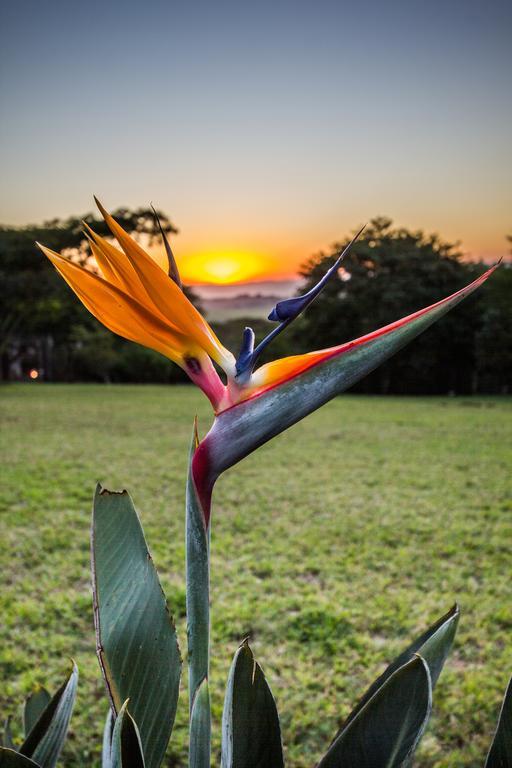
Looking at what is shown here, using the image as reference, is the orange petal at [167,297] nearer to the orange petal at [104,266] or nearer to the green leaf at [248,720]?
the orange petal at [104,266]

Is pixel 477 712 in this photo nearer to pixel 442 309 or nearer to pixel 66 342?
pixel 442 309

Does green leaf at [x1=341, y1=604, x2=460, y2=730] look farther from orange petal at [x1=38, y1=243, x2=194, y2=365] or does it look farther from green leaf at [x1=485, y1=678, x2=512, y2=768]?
orange petal at [x1=38, y1=243, x2=194, y2=365]

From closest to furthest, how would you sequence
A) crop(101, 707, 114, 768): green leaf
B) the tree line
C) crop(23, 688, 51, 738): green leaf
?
crop(101, 707, 114, 768): green leaf → crop(23, 688, 51, 738): green leaf → the tree line

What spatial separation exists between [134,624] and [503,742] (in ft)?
1.15

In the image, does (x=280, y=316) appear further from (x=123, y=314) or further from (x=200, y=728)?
(x=200, y=728)

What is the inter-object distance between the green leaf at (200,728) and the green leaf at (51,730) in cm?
18

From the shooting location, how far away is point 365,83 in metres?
4.68

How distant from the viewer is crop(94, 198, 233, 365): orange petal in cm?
47

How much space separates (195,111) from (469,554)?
12.2 feet

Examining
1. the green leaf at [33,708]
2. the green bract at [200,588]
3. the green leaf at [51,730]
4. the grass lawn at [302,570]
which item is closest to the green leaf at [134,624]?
the green bract at [200,588]

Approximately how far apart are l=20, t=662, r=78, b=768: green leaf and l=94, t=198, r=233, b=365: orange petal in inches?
15.9

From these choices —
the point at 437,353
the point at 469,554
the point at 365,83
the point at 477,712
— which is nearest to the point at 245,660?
the point at 477,712

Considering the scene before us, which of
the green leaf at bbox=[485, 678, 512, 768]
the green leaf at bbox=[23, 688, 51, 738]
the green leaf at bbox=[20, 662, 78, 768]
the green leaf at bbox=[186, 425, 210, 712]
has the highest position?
the green leaf at bbox=[186, 425, 210, 712]

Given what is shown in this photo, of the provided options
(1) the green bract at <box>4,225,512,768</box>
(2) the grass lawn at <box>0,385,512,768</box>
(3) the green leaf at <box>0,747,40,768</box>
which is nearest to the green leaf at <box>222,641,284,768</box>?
(1) the green bract at <box>4,225,512,768</box>
